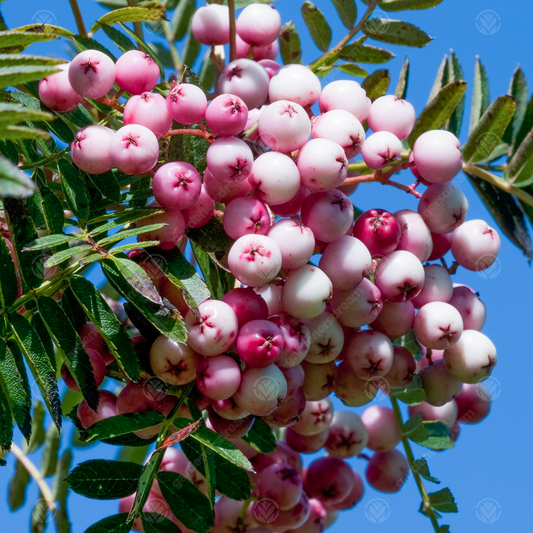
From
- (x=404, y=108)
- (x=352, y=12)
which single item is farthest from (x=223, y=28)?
(x=404, y=108)

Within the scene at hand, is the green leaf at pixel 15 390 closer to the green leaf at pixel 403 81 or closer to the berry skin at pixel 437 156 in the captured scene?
the berry skin at pixel 437 156

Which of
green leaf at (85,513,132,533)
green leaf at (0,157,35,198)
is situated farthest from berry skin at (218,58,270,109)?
green leaf at (85,513,132,533)

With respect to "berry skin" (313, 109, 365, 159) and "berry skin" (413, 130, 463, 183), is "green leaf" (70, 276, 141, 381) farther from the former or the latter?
"berry skin" (413, 130, 463, 183)

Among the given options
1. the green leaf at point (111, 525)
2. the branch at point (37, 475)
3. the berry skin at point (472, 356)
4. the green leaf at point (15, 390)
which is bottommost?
the branch at point (37, 475)

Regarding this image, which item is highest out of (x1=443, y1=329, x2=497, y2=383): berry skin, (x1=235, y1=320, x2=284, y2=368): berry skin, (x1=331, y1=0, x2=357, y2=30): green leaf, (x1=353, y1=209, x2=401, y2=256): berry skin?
(x1=331, y1=0, x2=357, y2=30): green leaf

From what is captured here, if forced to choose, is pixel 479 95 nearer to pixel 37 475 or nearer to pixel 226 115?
pixel 226 115

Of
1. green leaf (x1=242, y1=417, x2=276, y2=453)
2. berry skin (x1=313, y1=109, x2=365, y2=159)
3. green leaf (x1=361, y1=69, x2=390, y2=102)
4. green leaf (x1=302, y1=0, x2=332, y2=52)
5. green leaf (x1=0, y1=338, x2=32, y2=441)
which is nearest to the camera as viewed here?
green leaf (x1=0, y1=338, x2=32, y2=441)

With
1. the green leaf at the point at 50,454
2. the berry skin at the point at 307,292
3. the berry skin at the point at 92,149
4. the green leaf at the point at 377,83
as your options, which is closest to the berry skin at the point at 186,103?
the berry skin at the point at 92,149
